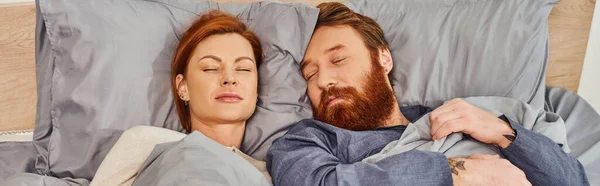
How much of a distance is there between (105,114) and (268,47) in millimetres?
493

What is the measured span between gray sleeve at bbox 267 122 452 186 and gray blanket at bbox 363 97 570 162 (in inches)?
3.5

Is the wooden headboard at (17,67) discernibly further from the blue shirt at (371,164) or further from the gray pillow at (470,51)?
the gray pillow at (470,51)

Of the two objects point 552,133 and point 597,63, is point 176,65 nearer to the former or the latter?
point 552,133

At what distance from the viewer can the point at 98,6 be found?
1.66 meters

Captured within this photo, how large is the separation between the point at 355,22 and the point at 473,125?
49 centimetres

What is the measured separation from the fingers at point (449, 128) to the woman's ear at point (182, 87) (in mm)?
687

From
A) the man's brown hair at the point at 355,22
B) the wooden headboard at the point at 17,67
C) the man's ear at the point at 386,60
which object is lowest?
the wooden headboard at the point at 17,67

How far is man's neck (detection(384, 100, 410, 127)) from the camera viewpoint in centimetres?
170

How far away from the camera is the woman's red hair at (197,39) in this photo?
1671 mm

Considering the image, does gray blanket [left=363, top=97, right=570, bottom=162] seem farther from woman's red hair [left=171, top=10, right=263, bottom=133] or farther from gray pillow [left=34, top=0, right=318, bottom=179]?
woman's red hair [left=171, top=10, right=263, bottom=133]

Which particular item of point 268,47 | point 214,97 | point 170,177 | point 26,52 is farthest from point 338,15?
point 26,52

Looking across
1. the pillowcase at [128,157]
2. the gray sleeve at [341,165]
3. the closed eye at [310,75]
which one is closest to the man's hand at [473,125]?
the gray sleeve at [341,165]

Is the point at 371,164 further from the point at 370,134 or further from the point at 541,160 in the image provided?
the point at 541,160

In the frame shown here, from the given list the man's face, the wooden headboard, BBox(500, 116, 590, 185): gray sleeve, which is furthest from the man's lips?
the wooden headboard
